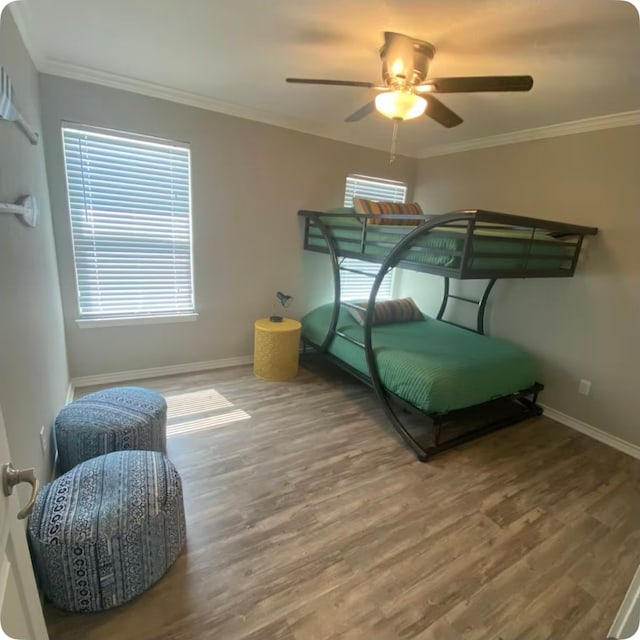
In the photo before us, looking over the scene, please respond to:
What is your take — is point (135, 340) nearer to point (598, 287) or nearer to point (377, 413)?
point (377, 413)

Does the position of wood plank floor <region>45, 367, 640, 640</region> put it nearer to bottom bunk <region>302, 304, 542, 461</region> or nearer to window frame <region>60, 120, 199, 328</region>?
bottom bunk <region>302, 304, 542, 461</region>

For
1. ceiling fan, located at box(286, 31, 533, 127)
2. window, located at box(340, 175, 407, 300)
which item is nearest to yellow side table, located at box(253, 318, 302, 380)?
window, located at box(340, 175, 407, 300)

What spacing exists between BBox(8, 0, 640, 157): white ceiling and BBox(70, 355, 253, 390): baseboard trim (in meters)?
2.24

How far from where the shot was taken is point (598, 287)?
8.93 feet

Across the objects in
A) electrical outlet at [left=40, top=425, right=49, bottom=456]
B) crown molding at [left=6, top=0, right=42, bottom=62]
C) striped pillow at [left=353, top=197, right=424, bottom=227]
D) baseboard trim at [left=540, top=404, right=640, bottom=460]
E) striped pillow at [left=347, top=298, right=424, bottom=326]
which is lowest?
baseboard trim at [left=540, top=404, right=640, bottom=460]

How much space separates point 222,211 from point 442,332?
2.28 m

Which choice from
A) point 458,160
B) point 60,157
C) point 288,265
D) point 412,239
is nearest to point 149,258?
point 60,157

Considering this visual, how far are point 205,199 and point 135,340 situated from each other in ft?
4.50

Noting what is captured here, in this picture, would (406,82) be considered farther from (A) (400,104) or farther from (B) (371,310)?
(B) (371,310)

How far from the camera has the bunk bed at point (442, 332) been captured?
2092 mm

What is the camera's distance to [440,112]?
1.99 metres

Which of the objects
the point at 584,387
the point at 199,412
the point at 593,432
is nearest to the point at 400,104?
the point at 199,412

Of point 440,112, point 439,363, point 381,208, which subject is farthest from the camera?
point 381,208

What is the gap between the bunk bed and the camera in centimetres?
209
